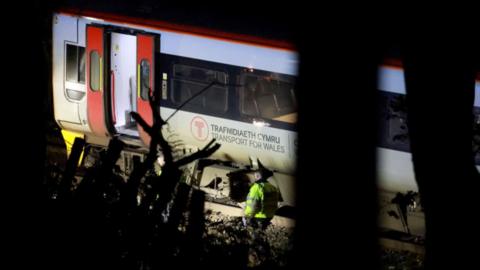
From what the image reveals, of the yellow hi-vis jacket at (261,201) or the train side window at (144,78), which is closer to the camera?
the yellow hi-vis jacket at (261,201)

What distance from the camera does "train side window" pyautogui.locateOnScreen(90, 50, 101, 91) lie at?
14.1 metres

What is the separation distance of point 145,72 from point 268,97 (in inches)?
83.0

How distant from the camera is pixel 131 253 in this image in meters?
6.89

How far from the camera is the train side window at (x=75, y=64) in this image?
14377 millimetres

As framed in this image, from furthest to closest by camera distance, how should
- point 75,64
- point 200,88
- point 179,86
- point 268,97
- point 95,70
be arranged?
point 75,64 → point 95,70 → point 179,86 → point 200,88 → point 268,97

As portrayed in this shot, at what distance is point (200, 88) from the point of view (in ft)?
43.4

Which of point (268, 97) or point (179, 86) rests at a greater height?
point (179, 86)

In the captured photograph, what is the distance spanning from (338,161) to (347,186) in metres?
0.35

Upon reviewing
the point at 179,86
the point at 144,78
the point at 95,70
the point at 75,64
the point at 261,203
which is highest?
the point at 75,64

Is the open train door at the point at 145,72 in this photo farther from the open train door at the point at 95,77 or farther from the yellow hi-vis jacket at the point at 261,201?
the yellow hi-vis jacket at the point at 261,201

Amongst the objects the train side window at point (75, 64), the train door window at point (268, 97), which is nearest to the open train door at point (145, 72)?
the train side window at point (75, 64)

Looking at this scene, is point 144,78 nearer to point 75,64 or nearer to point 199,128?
point 199,128

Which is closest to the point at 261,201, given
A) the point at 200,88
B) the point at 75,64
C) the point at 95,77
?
the point at 200,88

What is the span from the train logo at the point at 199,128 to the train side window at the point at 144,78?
872mm
